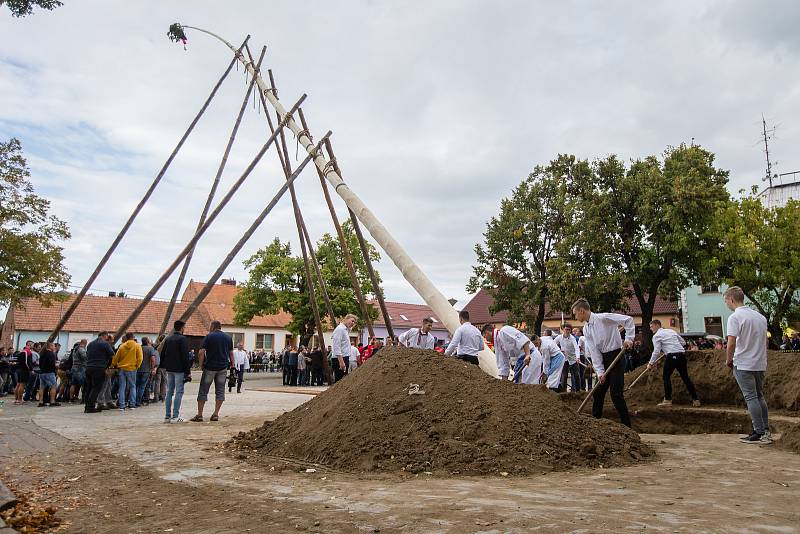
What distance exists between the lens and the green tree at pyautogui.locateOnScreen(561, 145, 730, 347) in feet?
79.1

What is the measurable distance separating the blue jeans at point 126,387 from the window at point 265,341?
1536 inches

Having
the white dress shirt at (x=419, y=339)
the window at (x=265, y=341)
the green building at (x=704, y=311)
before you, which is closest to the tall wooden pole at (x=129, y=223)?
the white dress shirt at (x=419, y=339)

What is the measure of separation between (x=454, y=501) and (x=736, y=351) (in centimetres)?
487

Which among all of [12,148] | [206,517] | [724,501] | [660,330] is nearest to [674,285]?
[660,330]

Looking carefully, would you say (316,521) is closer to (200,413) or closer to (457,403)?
(457,403)

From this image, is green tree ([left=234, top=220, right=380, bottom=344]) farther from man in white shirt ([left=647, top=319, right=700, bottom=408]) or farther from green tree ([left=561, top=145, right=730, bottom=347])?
man in white shirt ([left=647, top=319, right=700, bottom=408])

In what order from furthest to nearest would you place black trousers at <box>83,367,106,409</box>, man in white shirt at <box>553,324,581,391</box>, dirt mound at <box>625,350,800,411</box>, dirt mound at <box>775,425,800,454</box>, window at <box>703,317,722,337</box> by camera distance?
window at <box>703,317,722,337</box>
man in white shirt at <box>553,324,581,391</box>
black trousers at <box>83,367,106,409</box>
dirt mound at <box>625,350,800,411</box>
dirt mound at <box>775,425,800,454</box>

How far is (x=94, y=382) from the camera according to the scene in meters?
11.6

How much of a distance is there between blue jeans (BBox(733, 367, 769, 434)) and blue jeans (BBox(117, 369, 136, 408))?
11669 mm

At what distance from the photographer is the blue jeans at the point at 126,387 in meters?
12.3

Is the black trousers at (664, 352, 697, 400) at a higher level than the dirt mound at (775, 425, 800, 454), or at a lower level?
higher

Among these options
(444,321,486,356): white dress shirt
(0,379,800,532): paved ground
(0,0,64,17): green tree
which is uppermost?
(0,0,64,17): green tree

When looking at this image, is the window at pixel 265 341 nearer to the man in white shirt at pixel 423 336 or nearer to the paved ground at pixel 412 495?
the man in white shirt at pixel 423 336

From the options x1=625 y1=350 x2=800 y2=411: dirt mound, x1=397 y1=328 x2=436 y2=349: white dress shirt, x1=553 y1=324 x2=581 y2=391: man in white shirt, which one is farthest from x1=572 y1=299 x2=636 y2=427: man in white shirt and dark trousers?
x1=553 y1=324 x2=581 y2=391: man in white shirt
